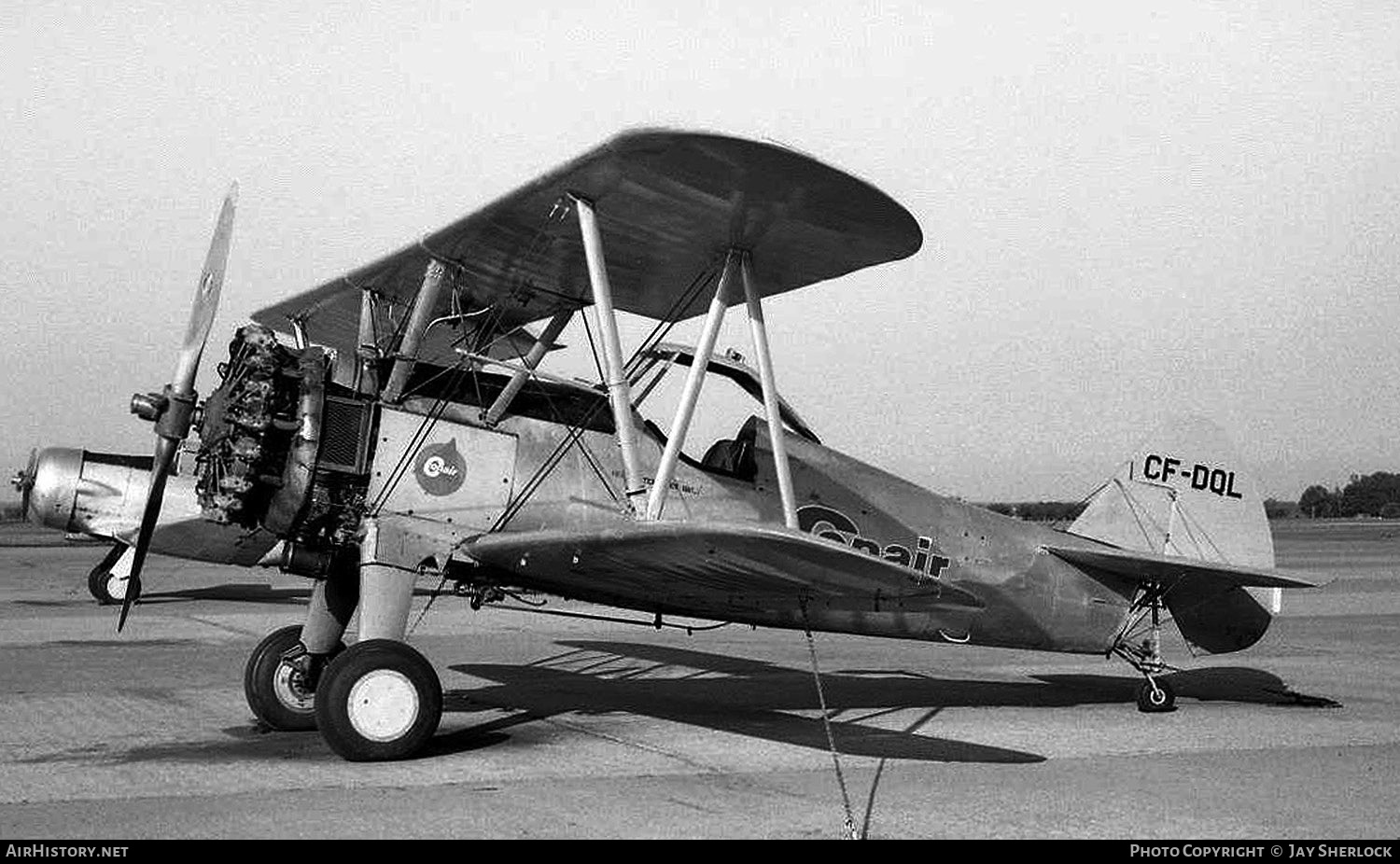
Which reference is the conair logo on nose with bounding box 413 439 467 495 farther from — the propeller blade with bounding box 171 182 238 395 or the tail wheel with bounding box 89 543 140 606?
the tail wheel with bounding box 89 543 140 606

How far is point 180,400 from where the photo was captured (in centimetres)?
761

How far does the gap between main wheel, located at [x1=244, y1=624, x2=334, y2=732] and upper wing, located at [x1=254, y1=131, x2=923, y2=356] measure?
2.45m

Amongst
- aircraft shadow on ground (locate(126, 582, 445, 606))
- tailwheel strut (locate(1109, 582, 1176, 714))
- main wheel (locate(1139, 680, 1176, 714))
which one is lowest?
aircraft shadow on ground (locate(126, 582, 445, 606))

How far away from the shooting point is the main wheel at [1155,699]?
9.97 meters

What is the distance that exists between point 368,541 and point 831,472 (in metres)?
3.30

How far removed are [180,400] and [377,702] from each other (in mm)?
2041

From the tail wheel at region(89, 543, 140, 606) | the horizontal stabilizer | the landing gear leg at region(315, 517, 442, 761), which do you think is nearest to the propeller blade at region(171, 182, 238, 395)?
the landing gear leg at region(315, 517, 442, 761)

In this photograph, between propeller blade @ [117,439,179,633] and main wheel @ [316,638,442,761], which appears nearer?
main wheel @ [316,638,442,761]

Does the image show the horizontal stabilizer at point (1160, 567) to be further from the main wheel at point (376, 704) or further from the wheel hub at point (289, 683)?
the wheel hub at point (289, 683)

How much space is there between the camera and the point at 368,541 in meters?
7.70

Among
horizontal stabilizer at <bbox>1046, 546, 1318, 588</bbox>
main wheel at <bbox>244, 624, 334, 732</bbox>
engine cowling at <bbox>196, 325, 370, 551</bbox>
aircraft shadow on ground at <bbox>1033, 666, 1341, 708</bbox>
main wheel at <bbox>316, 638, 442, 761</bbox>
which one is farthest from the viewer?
aircraft shadow on ground at <bbox>1033, 666, 1341, 708</bbox>

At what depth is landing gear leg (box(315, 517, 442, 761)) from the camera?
708 cm
